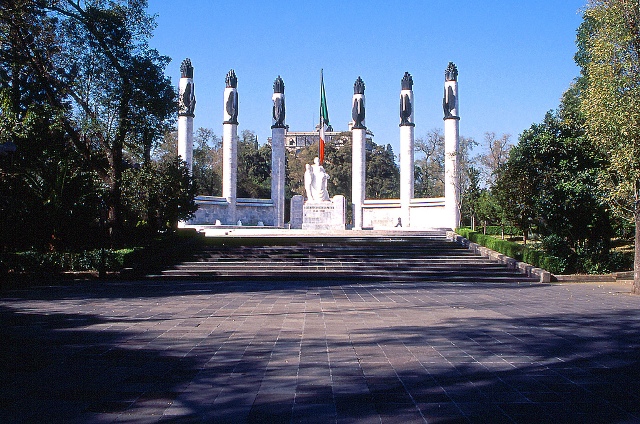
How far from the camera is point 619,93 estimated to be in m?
13.6

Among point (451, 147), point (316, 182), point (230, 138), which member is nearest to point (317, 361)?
point (316, 182)

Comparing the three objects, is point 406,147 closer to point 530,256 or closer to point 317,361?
point 530,256

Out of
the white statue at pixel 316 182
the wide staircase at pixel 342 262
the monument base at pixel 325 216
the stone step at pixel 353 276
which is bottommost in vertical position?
the stone step at pixel 353 276

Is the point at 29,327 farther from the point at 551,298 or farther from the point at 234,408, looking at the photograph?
the point at 551,298

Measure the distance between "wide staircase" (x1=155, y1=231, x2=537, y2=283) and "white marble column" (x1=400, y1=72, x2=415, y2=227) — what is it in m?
19.0

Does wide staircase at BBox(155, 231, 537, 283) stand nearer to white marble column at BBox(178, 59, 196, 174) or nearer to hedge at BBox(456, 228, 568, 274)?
hedge at BBox(456, 228, 568, 274)

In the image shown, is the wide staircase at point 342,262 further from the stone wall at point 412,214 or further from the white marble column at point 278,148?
the white marble column at point 278,148

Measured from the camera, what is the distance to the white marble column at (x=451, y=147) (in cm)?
3866

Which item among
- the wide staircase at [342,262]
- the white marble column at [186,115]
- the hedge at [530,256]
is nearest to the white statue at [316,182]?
the white marble column at [186,115]

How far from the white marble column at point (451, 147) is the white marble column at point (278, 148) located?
11.7m

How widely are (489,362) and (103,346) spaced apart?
4.29 meters

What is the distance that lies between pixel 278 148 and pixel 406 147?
9.39 metres

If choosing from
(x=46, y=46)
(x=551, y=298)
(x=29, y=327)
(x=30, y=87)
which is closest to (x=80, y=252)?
(x=30, y=87)

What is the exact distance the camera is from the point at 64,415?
4.18 metres
